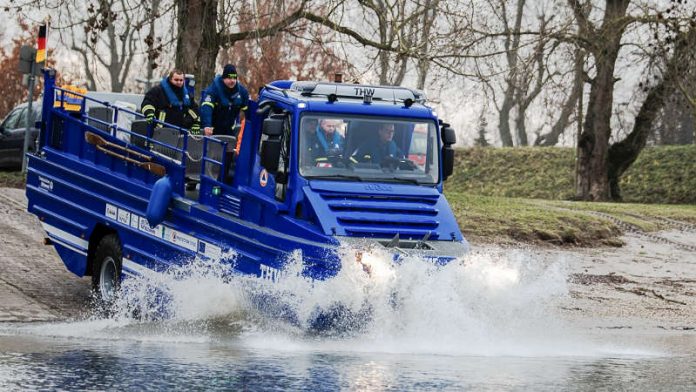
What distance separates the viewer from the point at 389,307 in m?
12.2

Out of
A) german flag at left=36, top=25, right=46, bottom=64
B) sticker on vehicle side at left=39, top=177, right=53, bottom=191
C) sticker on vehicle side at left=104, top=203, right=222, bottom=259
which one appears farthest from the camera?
german flag at left=36, top=25, right=46, bottom=64

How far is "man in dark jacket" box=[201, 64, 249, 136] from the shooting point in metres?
15.7

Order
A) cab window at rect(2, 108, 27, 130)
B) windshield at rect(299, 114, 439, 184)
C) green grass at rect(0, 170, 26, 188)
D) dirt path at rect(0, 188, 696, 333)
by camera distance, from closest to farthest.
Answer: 1. windshield at rect(299, 114, 439, 184)
2. dirt path at rect(0, 188, 696, 333)
3. green grass at rect(0, 170, 26, 188)
4. cab window at rect(2, 108, 27, 130)

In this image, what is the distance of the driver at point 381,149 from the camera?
1355cm

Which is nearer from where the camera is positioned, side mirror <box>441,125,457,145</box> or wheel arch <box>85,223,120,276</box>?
side mirror <box>441,125,457,145</box>

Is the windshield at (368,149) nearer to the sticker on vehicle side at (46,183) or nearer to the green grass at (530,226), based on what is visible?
the sticker on vehicle side at (46,183)

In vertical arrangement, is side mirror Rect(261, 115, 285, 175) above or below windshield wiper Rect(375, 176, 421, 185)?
above

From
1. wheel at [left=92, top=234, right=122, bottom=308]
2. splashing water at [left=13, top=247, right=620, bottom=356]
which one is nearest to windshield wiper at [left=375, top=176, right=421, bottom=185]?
splashing water at [left=13, top=247, right=620, bottom=356]

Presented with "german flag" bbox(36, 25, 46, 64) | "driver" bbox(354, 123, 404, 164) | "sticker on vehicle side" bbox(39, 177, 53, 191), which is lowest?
"sticker on vehicle side" bbox(39, 177, 53, 191)

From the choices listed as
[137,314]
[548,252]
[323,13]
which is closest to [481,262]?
[137,314]

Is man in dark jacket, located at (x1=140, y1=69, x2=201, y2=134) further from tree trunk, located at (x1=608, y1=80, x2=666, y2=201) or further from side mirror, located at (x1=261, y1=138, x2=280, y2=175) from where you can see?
tree trunk, located at (x1=608, y1=80, x2=666, y2=201)

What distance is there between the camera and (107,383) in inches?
380

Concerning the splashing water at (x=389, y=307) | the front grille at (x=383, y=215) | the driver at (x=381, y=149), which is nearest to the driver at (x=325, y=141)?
the driver at (x=381, y=149)

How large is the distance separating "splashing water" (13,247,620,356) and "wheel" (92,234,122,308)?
1.31 metres
